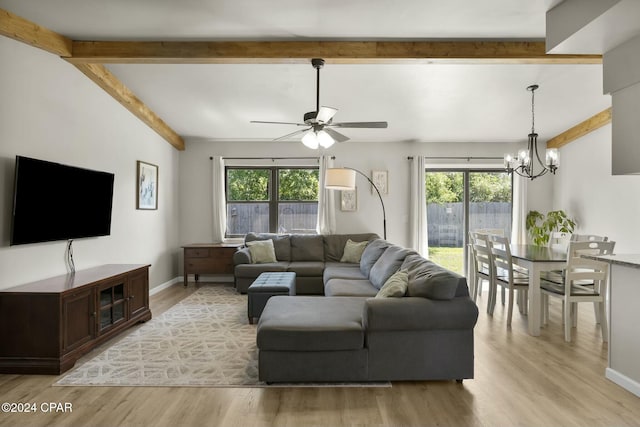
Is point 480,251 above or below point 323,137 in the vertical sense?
below

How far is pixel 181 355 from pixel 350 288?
5.78 feet

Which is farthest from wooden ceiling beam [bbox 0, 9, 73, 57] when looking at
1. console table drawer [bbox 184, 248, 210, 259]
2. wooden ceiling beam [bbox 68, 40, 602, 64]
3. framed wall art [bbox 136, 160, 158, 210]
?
console table drawer [bbox 184, 248, 210, 259]

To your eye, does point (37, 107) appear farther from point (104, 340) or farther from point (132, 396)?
point (132, 396)

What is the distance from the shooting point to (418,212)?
21.9 ft

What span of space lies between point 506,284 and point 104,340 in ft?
13.9

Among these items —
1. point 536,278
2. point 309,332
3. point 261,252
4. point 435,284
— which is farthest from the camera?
point 261,252

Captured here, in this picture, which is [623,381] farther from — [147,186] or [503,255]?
[147,186]

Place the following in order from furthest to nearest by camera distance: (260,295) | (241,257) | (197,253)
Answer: (197,253) → (241,257) → (260,295)

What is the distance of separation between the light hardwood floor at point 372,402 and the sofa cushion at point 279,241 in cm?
366

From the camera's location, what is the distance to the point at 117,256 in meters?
4.88

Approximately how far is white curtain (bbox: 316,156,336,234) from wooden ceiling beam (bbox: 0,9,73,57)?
4029 millimetres

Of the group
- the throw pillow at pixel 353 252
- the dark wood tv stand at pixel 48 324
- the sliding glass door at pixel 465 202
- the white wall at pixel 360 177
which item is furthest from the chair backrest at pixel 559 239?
the dark wood tv stand at pixel 48 324

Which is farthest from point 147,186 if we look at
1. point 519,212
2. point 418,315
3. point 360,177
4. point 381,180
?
point 519,212

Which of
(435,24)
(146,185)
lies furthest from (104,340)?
(435,24)
